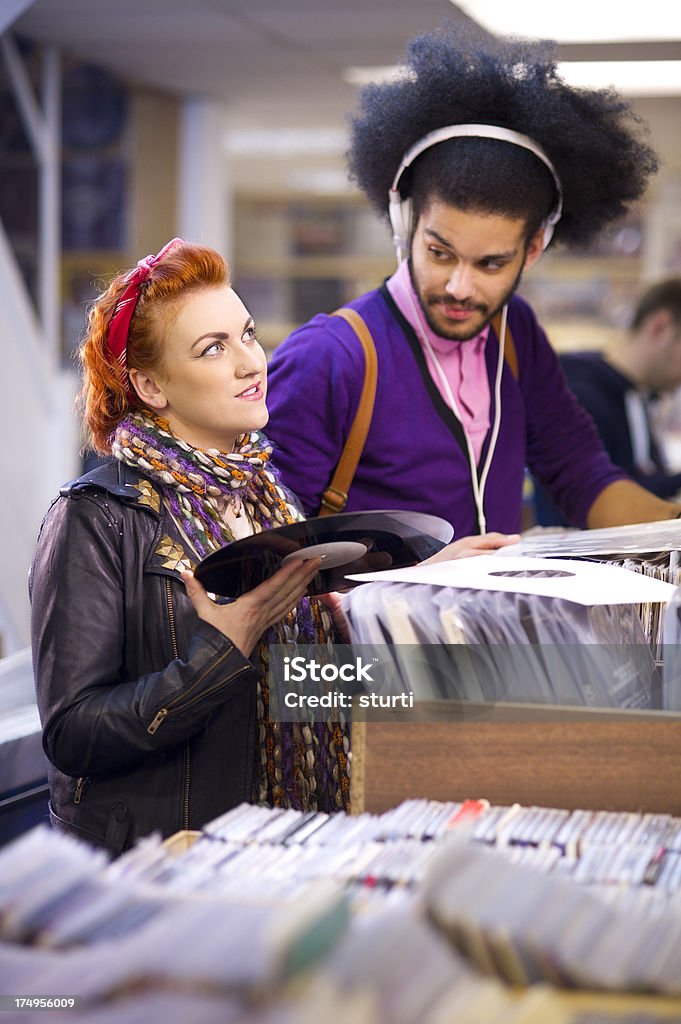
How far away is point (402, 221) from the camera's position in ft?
6.97

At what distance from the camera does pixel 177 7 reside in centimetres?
542

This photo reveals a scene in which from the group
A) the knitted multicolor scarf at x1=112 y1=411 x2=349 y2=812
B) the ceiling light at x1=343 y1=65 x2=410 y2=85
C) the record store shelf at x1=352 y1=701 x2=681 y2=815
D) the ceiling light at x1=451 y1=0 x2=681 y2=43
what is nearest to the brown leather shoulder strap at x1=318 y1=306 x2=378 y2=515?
the knitted multicolor scarf at x1=112 y1=411 x2=349 y2=812

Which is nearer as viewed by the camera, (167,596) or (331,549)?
(331,549)

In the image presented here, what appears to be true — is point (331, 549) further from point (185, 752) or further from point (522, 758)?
point (185, 752)

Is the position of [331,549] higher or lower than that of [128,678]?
higher

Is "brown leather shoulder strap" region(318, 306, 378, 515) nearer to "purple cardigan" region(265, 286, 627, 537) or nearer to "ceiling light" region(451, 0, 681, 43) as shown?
"purple cardigan" region(265, 286, 627, 537)

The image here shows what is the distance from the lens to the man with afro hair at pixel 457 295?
78.3 inches

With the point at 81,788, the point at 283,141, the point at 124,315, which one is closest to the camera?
the point at 81,788


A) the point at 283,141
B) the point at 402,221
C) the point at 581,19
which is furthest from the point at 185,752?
the point at 283,141

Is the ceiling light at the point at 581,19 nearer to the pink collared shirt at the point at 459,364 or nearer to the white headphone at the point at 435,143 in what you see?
→ the white headphone at the point at 435,143

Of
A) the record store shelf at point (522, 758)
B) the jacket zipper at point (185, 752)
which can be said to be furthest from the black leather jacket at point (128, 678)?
the record store shelf at point (522, 758)

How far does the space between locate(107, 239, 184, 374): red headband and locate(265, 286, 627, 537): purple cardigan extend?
0.39 m

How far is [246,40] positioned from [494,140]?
443cm

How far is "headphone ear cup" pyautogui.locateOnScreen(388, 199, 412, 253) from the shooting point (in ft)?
6.95
